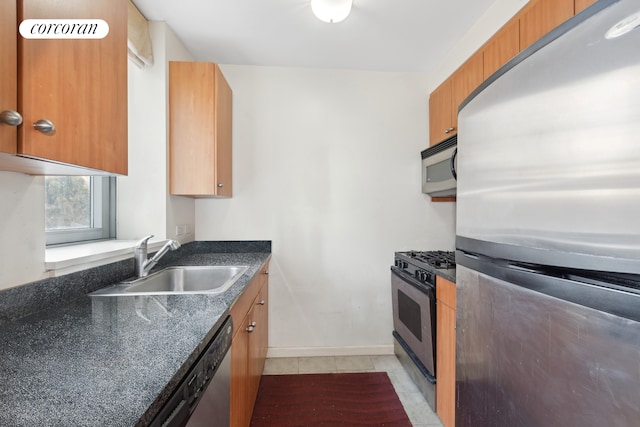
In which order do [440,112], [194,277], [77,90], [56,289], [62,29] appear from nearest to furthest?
[62,29] < [77,90] < [56,289] < [194,277] < [440,112]

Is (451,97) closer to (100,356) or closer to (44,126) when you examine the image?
(44,126)

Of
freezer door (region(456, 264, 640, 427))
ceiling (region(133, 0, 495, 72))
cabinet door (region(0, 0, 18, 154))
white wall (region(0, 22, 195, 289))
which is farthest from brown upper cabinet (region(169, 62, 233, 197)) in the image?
freezer door (region(456, 264, 640, 427))

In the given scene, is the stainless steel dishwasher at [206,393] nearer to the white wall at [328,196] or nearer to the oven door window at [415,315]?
the oven door window at [415,315]

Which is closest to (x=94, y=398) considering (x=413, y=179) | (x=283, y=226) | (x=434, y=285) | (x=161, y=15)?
(x=434, y=285)

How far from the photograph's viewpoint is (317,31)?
197 centimetres

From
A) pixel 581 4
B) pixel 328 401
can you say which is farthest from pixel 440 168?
pixel 328 401

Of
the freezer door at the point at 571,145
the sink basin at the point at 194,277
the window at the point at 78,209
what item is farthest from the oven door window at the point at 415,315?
the window at the point at 78,209

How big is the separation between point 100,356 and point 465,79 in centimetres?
228

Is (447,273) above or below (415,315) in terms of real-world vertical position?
above

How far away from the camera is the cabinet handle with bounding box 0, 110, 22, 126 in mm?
604

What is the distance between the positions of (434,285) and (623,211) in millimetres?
1243

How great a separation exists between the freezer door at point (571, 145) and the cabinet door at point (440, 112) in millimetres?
1320

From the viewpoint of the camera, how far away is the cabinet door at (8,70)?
615mm

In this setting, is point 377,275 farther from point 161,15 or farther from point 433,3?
point 161,15
